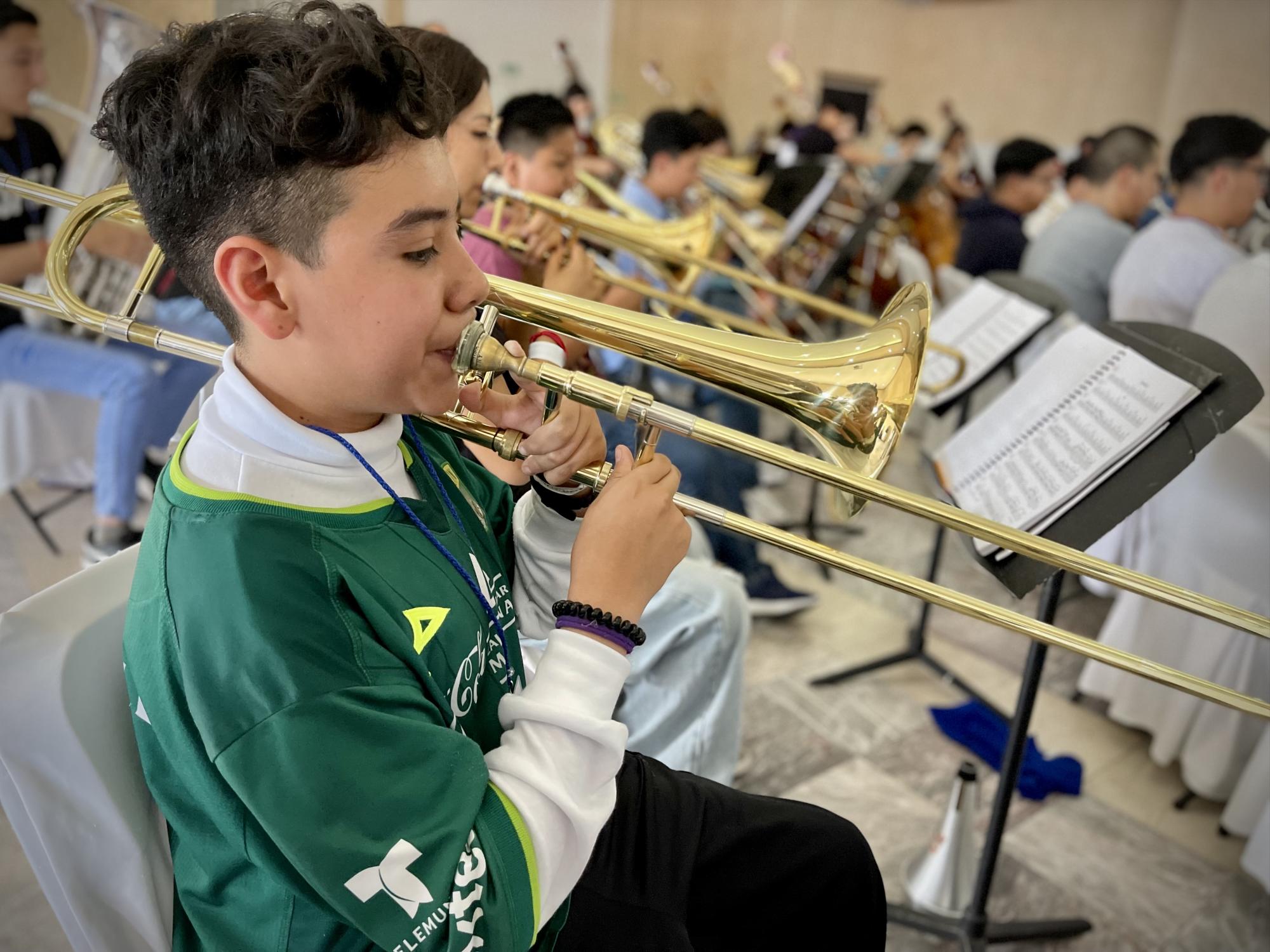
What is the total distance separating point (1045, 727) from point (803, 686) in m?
0.63

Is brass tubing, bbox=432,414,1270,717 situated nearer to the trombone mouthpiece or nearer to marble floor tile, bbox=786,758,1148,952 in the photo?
the trombone mouthpiece

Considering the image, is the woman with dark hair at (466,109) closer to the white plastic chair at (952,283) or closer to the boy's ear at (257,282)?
the boy's ear at (257,282)

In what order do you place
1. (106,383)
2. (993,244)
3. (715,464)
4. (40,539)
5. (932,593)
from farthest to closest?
(993,244), (40,539), (715,464), (106,383), (932,593)

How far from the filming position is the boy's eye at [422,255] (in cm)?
80

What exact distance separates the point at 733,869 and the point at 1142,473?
79 centimetres

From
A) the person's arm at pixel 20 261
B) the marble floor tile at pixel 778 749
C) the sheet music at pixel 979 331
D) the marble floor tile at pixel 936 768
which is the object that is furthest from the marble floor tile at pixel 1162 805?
the person's arm at pixel 20 261

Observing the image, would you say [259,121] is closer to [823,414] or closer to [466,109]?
[823,414]

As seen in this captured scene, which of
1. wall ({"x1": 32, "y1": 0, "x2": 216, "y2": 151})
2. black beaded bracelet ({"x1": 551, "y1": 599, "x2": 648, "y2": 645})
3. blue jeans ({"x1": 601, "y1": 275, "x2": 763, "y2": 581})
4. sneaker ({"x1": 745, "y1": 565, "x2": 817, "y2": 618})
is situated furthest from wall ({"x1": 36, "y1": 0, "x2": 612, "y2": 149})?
sneaker ({"x1": 745, "y1": 565, "x2": 817, "y2": 618})

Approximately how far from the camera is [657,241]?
95.2 inches

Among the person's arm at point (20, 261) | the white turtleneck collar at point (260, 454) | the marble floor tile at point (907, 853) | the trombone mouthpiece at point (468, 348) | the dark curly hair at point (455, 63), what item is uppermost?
the dark curly hair at point (455, 63)

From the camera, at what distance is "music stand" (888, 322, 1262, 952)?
1.24 m

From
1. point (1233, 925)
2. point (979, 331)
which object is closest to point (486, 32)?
point (979, 331)

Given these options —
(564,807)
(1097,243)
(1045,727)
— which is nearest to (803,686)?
(1045,727)

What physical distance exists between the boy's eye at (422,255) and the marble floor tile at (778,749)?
1556 millimetres
